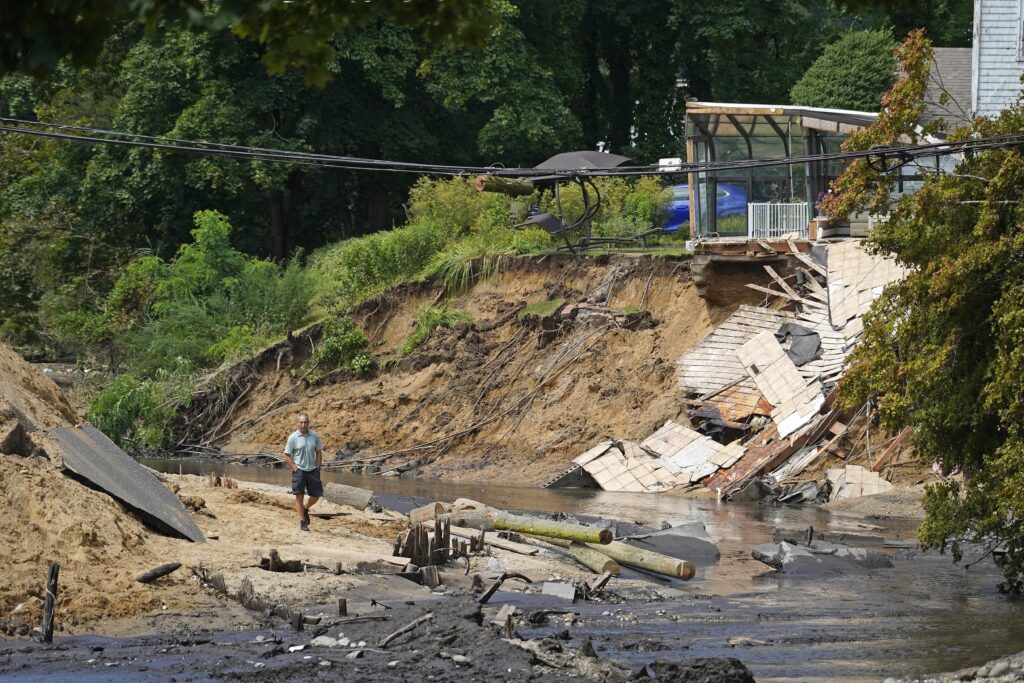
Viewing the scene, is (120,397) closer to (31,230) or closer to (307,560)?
(31,230)

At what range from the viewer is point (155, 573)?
1388 centimetres

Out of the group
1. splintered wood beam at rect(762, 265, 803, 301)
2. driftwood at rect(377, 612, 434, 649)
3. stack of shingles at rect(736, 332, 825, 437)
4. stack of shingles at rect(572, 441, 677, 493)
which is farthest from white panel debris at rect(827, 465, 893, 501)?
driftwood at rect(377, 612, 434, 649)

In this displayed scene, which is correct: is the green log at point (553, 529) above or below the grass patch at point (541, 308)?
below

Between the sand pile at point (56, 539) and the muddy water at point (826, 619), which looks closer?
the muddy water at point (826, 619)

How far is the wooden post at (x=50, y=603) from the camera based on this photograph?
12234 mm

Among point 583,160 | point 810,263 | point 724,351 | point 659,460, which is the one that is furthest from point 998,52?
point 659,460

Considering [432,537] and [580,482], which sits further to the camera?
[580,482]

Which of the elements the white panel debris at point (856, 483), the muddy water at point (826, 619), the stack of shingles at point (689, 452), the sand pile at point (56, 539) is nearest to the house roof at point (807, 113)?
the stack of shingles at point (689, 452)

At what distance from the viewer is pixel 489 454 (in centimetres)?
3019

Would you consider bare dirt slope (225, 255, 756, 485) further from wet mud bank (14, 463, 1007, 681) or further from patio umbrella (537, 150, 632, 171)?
wet mud bank (14, 463, 1007, 681)

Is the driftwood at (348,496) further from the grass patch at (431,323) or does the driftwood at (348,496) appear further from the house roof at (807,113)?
the house roof at (807,113)

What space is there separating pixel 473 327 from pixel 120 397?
8999 millimetres

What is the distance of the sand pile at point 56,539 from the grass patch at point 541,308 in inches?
702

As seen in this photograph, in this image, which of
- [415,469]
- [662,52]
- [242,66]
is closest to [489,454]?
[415,469]
